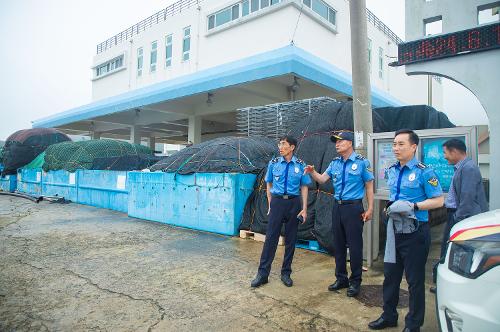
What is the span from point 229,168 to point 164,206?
229 centimetres

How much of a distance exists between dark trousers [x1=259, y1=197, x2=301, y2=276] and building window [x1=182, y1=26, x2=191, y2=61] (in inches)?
673

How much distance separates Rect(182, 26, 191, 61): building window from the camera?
19236 mm

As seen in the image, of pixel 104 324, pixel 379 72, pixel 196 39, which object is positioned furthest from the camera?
pixel 379 72

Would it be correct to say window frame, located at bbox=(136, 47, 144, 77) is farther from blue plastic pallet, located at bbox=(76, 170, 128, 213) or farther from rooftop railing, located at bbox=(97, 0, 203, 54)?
blue plastic pallet, located at bbox=(76, 170, 128, 213)

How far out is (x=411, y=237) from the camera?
2.85 m

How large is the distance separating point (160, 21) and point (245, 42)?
32.6ft

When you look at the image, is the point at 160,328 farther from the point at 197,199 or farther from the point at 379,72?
the point at 379,72

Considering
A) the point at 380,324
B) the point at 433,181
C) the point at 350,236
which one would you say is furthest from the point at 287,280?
the point at 433,181

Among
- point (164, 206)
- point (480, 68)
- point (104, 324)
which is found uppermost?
point (480, 68)

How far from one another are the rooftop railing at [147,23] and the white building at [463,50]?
49.2 ft

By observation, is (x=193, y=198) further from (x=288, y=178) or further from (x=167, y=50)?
(x=167, y=50)

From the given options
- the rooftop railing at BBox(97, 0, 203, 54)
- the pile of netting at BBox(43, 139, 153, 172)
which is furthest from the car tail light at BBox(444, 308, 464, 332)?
the rooftop railing at BBox(97, 0, 203, 54)

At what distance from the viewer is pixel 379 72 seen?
22.7 metres

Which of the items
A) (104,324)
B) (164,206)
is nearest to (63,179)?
(164,206)
